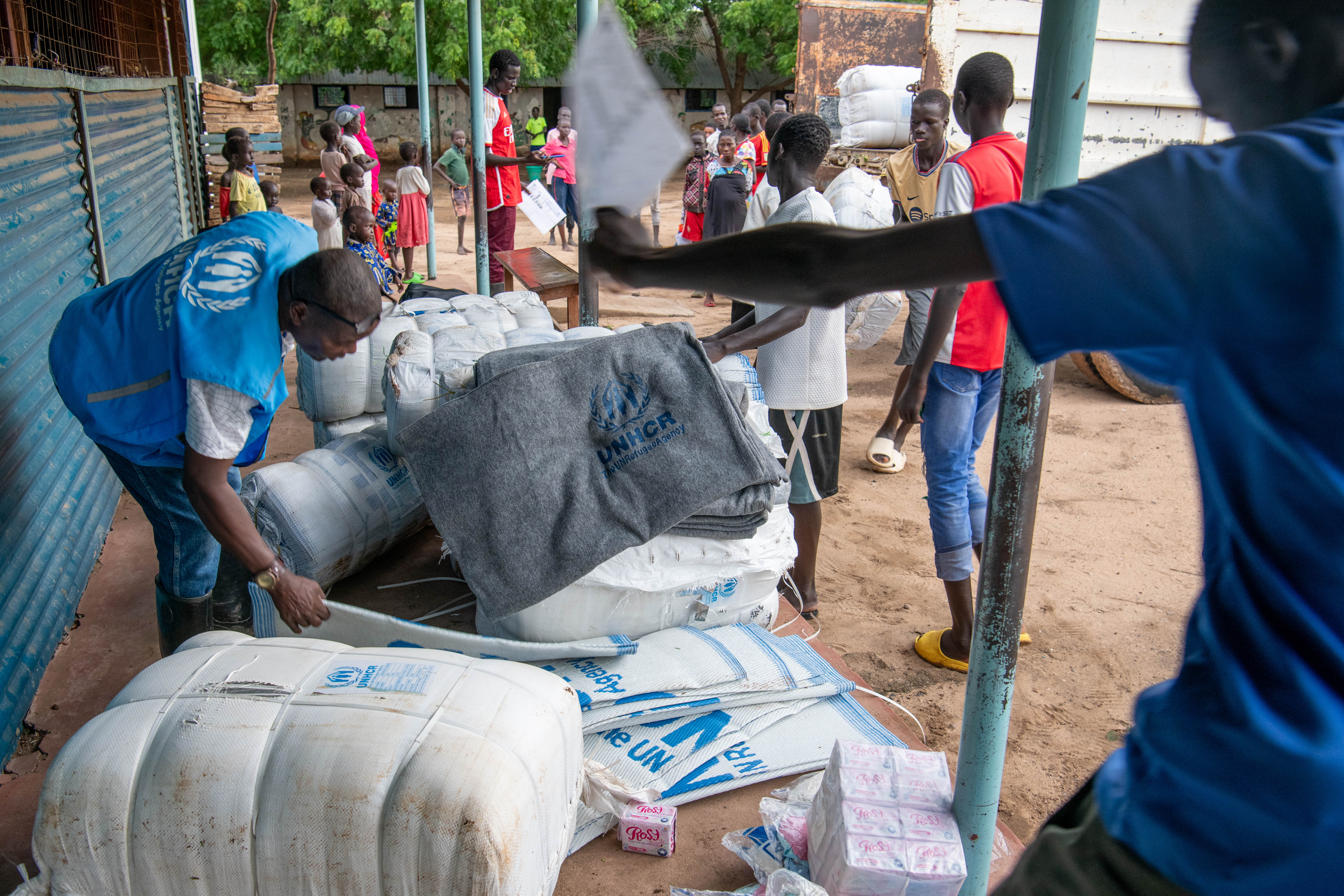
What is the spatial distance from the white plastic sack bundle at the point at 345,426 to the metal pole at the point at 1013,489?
2.59 m

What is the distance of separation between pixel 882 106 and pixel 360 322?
6.12 m

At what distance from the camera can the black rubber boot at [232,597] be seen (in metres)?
3.16

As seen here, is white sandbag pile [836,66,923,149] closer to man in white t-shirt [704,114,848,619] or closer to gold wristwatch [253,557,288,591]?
man in white t-shirt [704,114,848,619]

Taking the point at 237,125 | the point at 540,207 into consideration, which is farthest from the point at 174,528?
the point at 237,125

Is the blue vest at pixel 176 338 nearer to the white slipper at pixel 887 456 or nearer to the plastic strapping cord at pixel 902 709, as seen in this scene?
the plastic strapping cord at pixel 902 709

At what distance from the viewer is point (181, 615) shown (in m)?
2.77

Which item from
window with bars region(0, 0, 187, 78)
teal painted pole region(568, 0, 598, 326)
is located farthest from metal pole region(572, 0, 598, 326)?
window with bars region(0, 0, 187, 78)

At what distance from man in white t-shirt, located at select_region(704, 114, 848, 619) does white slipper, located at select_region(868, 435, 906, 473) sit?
1.82m

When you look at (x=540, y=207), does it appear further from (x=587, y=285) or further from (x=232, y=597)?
(x=232, y=597)

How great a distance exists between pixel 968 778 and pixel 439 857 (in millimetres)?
1072

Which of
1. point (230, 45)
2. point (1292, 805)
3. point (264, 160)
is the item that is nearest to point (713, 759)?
point (1292, 805)

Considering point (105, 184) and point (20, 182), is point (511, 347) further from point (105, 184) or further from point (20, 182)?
point (105, 184)

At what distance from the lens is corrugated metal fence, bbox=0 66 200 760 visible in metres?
2.78

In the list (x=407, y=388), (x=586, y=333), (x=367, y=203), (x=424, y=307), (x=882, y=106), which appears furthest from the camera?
(x=367, y=203)
